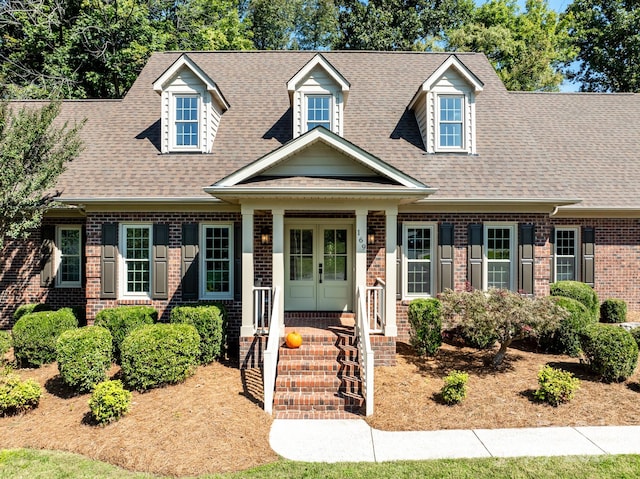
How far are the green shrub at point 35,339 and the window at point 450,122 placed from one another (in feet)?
35.0

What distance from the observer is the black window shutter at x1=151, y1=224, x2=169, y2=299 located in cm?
978

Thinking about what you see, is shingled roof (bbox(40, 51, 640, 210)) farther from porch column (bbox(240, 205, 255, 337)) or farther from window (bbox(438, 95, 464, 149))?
porch column (bbox(240, 205, 255, 337))

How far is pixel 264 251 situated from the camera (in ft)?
31.8

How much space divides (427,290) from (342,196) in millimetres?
3953

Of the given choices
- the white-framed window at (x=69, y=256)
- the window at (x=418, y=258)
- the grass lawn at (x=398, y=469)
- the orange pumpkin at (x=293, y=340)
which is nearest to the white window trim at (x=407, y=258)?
the window at (x=418, y=258)

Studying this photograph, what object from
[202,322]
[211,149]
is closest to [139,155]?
[211,149]

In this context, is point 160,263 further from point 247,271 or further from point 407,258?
point 407,258

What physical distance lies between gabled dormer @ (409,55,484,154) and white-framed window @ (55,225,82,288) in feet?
33.7

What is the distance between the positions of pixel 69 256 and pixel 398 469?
10386mm

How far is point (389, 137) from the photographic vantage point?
37.1 ft

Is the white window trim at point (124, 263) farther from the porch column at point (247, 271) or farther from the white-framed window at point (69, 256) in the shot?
the porch column at point (247, 271)

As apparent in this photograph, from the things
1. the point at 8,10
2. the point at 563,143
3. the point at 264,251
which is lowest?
the point at 264,251

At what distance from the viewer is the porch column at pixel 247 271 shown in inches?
324

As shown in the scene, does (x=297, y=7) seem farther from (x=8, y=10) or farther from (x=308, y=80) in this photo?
(x=308, y=80)
